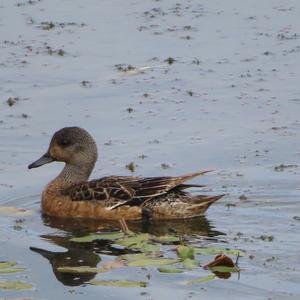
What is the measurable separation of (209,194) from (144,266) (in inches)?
98.6

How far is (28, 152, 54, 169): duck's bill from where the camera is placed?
12748mm

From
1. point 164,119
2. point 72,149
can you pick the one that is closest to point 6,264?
point 72,149

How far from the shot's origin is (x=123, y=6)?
67.3 ft

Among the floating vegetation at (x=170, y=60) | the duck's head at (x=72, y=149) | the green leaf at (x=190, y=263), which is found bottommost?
the green leaf at (x=190, y=263)

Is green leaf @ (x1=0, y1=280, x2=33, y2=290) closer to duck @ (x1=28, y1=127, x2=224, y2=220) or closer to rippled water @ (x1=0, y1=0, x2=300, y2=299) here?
rippled water @ (x1=0, y1=0, x2=300, y2=299)

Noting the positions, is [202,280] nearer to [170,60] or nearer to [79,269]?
[79,269]

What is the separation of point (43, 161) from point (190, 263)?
3.33 m

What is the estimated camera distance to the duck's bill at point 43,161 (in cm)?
1275

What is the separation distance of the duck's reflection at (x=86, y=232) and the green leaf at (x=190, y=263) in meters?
0.74

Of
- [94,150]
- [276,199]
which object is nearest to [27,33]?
[94,150]

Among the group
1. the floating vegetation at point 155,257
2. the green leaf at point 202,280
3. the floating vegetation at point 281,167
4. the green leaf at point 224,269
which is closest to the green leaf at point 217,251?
the floating vegetation at point 155,257

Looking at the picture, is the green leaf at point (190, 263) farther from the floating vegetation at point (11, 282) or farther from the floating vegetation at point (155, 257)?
the floating vegetation at point (11, 282)

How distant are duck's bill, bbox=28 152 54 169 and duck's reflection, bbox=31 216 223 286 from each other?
2.33 ft

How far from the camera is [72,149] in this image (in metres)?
13.0
